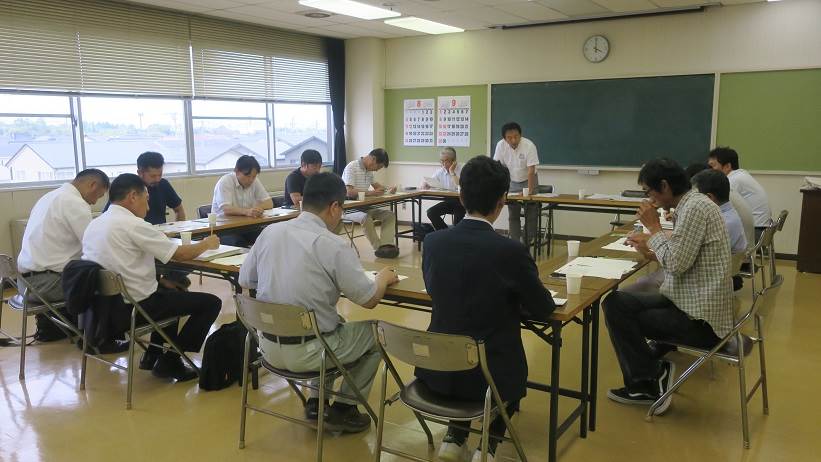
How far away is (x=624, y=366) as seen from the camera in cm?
309

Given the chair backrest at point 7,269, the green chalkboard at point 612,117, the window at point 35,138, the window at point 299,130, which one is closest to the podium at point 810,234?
the green chalkboard at point 612,117

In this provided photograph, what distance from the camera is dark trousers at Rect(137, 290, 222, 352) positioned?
3277 mm

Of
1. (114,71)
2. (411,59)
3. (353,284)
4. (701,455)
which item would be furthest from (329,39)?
(701,455)

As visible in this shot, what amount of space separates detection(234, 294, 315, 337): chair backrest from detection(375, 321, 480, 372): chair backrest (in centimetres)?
42

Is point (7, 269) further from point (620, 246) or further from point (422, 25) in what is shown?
point (422, 25)

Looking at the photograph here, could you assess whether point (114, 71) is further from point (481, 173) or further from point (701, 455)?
point (701, 455)

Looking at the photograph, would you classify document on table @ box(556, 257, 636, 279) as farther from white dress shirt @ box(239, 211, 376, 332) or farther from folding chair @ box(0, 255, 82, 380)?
folding chair @ box(0, 255, 82, 380)

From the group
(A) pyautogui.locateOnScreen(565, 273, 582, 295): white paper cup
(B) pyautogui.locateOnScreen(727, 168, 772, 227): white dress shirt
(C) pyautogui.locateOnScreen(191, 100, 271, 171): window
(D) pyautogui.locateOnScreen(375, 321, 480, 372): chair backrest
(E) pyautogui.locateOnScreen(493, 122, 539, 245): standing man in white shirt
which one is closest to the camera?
(D) pyautogui.locateOnScreen(375, 321, 480, 372): chair backrest

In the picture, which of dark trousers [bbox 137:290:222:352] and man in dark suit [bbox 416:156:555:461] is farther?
dark trousers [bbox 137:290:222:352]

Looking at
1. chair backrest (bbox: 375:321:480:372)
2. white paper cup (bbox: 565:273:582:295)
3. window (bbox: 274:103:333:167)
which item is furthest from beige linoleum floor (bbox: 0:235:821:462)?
window (bbox: 274:103:333:167)

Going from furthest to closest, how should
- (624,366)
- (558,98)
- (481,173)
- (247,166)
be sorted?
(558,98)
(247,166)
(624,366)
(481,173)

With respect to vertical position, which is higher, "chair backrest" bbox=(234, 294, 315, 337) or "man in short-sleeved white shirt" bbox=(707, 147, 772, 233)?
"man in short-sleeved white shirt" bbox=(707, 147, 772, 233)

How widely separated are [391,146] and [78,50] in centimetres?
426

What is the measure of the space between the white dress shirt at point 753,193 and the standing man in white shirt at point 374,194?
3438 millimetres
